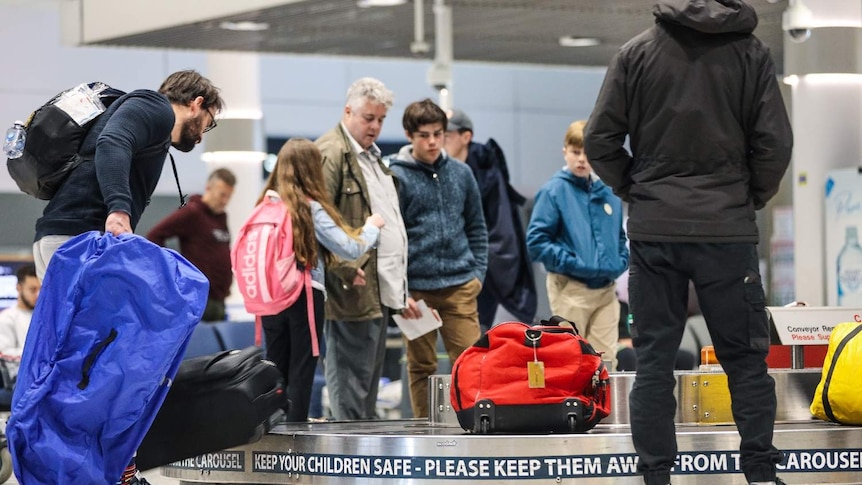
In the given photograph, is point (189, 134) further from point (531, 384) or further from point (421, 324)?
point (421, 324)

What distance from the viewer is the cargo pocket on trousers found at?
4219mm

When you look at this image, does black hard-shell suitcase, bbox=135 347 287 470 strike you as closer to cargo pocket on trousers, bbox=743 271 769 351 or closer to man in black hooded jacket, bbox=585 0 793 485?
man in black hooded jacket, bbox=585 0 793 485

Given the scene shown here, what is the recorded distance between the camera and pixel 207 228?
10180mm

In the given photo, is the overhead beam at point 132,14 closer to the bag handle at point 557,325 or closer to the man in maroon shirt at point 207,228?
the man in maroon shirt at point 207,228

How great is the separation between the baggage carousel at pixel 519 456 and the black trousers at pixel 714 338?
478 millimetres

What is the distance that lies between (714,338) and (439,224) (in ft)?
8.09

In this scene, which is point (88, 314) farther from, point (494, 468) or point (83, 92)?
point (494, 468)

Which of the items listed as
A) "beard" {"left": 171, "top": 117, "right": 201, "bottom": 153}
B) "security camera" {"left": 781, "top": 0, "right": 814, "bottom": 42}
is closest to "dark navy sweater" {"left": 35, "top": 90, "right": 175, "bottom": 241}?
"beard" {"left": 171, "top": 117, "right": 201, "bottom": 153}

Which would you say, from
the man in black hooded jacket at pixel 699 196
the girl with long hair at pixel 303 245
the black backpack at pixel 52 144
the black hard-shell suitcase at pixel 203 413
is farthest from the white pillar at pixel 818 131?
the black backpack at pixel 52 144

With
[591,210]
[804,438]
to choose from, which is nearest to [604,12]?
[591,210]

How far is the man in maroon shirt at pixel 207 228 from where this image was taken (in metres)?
10.0

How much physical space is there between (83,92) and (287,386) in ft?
5.89

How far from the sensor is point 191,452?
4.91m

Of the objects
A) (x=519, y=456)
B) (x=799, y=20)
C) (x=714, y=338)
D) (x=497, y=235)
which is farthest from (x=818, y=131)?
(x=714, y=338)
